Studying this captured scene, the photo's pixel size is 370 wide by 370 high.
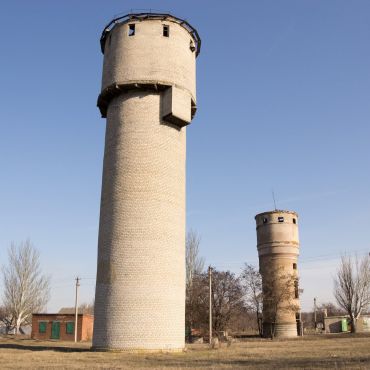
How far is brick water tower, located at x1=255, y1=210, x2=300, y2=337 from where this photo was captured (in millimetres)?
44812

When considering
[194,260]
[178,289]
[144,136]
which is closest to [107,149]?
[144,136]

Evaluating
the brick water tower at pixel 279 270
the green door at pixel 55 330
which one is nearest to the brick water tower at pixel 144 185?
the green door at pixel 55 330

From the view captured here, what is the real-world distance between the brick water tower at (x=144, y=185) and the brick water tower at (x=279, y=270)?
2657 cm

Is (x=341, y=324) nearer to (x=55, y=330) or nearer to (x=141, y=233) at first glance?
(x=55, y=330)

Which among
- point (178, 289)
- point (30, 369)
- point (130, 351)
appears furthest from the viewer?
point (178, 289)

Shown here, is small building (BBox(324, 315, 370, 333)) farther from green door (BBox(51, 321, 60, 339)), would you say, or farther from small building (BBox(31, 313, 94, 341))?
green door (BBox(51, 321, 60, 339))

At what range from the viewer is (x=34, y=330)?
4391cm

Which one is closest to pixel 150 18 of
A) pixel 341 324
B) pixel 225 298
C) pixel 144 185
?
pixel 144 185

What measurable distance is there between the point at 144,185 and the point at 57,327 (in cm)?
2888

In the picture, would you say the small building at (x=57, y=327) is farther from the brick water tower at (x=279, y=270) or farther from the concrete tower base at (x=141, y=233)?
the concrete tower base at (x=141, y=233)

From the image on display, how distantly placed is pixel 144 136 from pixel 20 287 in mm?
34661

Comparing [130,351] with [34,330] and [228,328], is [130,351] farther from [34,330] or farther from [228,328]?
[34,330]

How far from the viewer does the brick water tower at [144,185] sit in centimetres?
1906

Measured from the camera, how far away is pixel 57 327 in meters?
43.4
